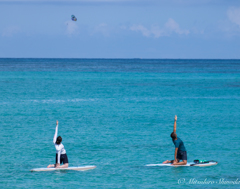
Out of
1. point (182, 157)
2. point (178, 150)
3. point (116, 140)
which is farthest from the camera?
point (116, 140)

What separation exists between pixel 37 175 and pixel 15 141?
369 inches

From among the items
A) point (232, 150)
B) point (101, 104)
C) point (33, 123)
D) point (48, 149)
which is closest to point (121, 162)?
point (48, 149)

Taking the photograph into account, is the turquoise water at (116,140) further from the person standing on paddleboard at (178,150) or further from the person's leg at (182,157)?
the person standing on paddleboard at (178,150)

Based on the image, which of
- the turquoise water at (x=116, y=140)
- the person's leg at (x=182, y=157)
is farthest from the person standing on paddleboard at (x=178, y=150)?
the turquoise water at (x=116, y=140)

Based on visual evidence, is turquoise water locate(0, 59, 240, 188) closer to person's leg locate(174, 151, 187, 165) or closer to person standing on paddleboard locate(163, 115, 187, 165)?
person's leg locate(174, 151, 187, 165)

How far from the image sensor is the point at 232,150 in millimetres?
27422

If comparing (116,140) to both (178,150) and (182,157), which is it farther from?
(178,150)

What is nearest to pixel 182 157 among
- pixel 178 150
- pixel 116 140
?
pixel 178 150

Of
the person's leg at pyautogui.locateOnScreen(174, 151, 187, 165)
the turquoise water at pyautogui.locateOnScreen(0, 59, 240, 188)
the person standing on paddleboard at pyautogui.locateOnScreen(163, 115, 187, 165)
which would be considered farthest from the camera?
the person's leg at pyautogui.locateOnScreen(174, 151, 187, 165)

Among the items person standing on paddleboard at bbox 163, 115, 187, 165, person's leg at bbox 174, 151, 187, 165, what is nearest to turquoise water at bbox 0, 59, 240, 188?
person's leg at bbox 174, 151, 187, 165

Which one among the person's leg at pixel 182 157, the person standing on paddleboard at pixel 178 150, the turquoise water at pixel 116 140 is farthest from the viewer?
the person's leg at pixel 182 157

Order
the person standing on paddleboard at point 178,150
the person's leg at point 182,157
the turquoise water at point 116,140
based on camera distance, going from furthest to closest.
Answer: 1. the person's leg at point 182,157
2. the person standing on paddleboard at point 178,150
3. the turquoise water at point 116,140

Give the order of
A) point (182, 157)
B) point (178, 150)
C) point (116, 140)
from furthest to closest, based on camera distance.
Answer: point (116, 140) → point (182, 157) → point (178, 150)

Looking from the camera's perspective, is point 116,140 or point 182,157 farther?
point 116,140
